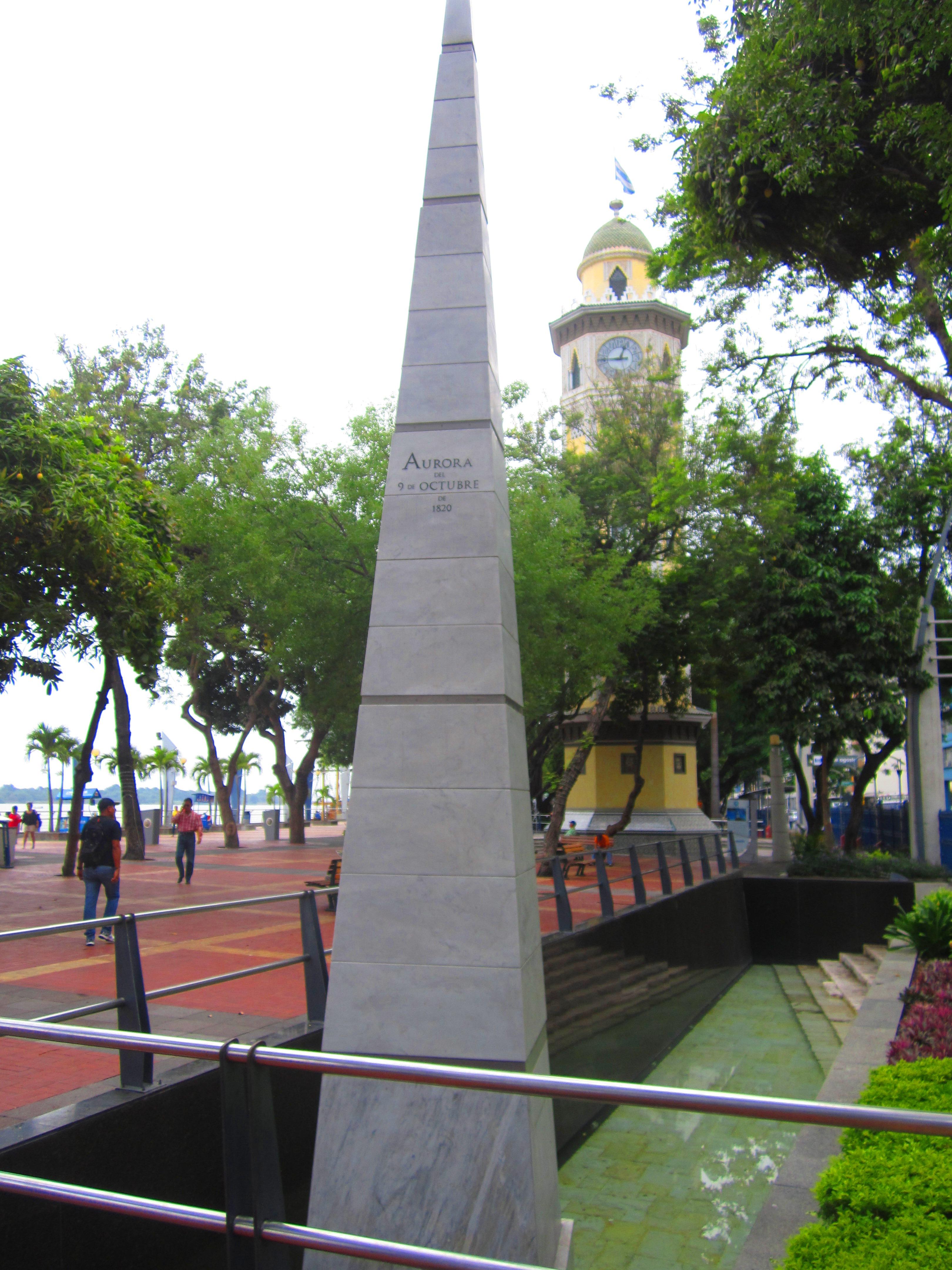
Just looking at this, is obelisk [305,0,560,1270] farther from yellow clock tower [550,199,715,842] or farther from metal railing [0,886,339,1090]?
yellow clock tower [550,199,715,842]

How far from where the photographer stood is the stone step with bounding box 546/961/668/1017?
10.1 m

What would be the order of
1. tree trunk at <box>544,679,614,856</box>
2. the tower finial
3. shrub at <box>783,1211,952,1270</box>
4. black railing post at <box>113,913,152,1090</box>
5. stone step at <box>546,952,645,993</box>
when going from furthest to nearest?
tree trunk at <box>544,679,614,856</box>, stone step at <box>546,952,645,993</box>, the tower finial, black railing post at <box>113,913,152,1090</box>, shrub at <box>783,1211,952,1270</box>

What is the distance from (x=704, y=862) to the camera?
1764 cm

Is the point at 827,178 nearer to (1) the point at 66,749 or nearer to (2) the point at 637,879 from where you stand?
(2) the point at 637,879

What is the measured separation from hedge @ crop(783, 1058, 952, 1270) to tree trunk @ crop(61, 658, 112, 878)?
16.3 meters

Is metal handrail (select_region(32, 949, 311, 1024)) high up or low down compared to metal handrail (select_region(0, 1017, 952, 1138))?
down

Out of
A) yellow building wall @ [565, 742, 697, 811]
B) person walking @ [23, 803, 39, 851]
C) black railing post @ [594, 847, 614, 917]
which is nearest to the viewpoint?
black railing post @ [594, 847, 614, 917]

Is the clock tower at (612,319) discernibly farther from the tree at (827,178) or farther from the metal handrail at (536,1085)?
the metal handrail at (536,1085)

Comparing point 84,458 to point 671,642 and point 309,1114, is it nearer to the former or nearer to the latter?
point 309,1114

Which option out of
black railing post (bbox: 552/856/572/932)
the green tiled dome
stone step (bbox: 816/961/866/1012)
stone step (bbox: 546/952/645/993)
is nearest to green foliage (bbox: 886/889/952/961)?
stone step (bbox: 816/961/866/1012)

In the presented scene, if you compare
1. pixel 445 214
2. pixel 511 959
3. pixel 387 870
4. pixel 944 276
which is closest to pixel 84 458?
pixel 445 214

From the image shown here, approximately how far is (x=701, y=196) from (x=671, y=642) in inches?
488

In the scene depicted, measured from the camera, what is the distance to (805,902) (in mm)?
18484

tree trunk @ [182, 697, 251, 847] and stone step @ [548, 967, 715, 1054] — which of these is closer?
stone step @ [548, 967, 715, 1054]
